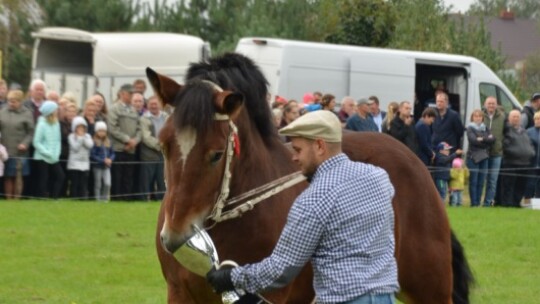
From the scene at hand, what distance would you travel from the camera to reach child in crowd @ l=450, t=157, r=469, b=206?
20.9 metres

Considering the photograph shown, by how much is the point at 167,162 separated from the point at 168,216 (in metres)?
0.38

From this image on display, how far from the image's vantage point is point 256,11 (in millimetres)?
38656

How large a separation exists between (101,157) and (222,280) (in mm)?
→ 13360

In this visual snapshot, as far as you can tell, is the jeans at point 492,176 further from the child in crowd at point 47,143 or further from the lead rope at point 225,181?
the lead rope at point 225,181

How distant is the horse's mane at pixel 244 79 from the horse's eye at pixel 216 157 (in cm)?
56

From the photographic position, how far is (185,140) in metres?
6.75

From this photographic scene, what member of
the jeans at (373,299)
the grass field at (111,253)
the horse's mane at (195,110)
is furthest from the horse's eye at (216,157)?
the grass field at (111,253)

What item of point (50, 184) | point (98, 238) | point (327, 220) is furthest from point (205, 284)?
point (50, 184)

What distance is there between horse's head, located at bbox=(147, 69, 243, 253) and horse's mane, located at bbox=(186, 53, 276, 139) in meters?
0.26

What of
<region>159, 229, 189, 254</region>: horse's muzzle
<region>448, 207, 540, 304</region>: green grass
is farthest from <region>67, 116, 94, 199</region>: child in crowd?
<region>159, 229, 189, 254</region>: horse's muzzle

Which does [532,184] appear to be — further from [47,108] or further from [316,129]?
[316,129]

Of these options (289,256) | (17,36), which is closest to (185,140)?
(289,256)

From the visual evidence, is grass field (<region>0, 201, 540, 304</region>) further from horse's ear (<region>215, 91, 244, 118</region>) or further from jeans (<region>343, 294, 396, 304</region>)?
jeans (<region>343, 294, 396, 304</region>)

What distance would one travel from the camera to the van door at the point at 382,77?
25.9 m
